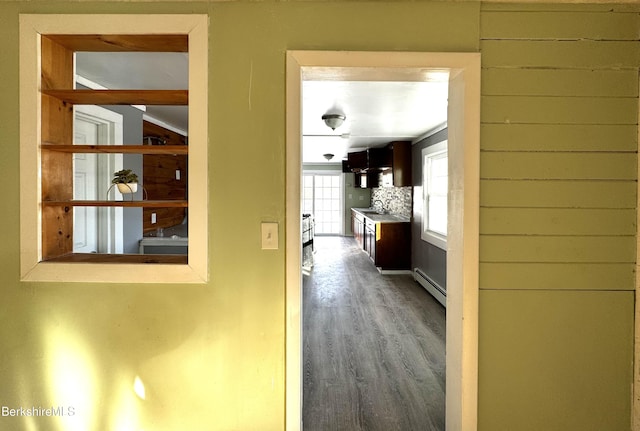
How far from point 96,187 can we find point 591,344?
3409 mm

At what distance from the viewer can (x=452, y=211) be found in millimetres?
1643

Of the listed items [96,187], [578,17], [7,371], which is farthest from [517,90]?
[96,187]

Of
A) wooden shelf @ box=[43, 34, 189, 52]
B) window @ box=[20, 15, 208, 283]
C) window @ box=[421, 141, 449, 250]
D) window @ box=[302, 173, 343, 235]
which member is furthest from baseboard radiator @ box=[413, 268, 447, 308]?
window @ box=[302, 173, 343, 235]

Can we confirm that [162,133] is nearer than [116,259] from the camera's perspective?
No

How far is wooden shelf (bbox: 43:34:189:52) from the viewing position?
1.57 meters

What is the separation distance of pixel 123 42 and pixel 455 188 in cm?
173

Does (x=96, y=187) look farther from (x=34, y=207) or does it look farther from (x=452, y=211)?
(x=452, y=211)

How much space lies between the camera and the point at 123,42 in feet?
5.34

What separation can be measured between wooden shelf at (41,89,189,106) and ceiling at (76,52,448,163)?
0.65 meters

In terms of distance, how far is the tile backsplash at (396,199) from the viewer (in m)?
6.06

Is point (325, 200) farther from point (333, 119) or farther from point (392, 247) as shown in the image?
point (333, 119)

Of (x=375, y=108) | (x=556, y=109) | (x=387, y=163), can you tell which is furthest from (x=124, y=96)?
(x=387, y=163)

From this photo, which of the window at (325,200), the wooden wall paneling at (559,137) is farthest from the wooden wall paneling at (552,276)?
the window at (325,200)

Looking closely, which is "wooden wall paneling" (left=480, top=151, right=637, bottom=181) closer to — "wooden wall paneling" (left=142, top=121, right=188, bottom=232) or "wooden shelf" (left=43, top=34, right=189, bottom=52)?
"wooden shelf" (left=43, top=34, right=189, bottom=52)
